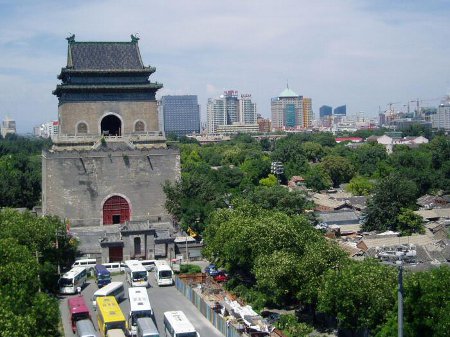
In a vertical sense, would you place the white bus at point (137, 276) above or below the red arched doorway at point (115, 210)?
below

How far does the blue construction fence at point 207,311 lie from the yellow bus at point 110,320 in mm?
3208

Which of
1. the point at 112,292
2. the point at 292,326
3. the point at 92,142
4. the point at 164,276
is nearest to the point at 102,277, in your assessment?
the point at 164,276

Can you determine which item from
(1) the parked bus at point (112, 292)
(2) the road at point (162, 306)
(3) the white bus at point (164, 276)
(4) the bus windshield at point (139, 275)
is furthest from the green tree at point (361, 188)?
(1) the parked bus at point (112, 292)

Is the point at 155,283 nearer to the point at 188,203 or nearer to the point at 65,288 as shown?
the point at 65,288

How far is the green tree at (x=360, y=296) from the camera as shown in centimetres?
2102

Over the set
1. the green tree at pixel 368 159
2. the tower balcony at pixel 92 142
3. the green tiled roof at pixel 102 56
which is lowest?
the green tree at pixel 368 159

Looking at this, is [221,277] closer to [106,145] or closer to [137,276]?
[137,276]

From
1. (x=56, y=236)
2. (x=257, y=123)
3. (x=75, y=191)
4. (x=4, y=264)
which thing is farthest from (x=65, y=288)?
Answer: (x=257, y=123)

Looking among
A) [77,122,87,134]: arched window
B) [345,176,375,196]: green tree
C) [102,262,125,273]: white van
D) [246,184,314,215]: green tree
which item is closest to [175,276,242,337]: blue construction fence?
[102,262,125,273]: white van

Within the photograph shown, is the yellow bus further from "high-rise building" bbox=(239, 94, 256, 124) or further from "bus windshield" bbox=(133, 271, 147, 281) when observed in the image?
"high-rise building" bbox=(239, 94, 256, 124)

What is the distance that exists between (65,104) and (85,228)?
280 inches

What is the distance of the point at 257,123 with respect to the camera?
19188 cm

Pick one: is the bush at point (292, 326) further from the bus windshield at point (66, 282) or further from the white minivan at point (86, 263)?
the white minivan at point (86, 263)

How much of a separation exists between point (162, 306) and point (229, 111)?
172 metres
